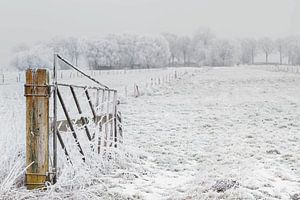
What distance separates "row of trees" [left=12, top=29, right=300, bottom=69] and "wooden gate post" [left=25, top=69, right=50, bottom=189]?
7917cm

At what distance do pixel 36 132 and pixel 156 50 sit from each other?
4547 inches

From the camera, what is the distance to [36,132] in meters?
4.69

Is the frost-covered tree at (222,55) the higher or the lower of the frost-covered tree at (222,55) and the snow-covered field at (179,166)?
the higher

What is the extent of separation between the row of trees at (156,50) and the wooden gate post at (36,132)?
7917 cm

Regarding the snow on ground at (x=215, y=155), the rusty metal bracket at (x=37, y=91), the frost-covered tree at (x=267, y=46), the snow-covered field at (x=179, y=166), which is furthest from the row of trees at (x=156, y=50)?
the rusty metal bracket at (x=37, y=91)

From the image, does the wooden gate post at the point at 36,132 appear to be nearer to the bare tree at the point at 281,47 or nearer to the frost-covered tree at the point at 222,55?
the frost-covered tree at the point at 222,55

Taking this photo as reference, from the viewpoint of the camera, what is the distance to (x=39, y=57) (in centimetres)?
8400

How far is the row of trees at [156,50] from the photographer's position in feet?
356

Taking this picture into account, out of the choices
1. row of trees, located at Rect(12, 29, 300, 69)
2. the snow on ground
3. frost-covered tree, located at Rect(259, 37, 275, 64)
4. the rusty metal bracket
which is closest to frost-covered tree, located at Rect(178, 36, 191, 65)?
row of trees, located at Rect(12, 29, 300, 69)

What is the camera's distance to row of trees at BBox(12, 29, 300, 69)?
108575 millimetres

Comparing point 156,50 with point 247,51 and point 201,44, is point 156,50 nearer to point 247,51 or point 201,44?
point 201,44

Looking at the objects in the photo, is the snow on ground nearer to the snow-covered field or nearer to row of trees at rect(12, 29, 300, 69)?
the snow-covered field

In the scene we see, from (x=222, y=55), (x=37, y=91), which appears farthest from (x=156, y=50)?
(x=37, y=91)

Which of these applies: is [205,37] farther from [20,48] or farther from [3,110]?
[3,110]
